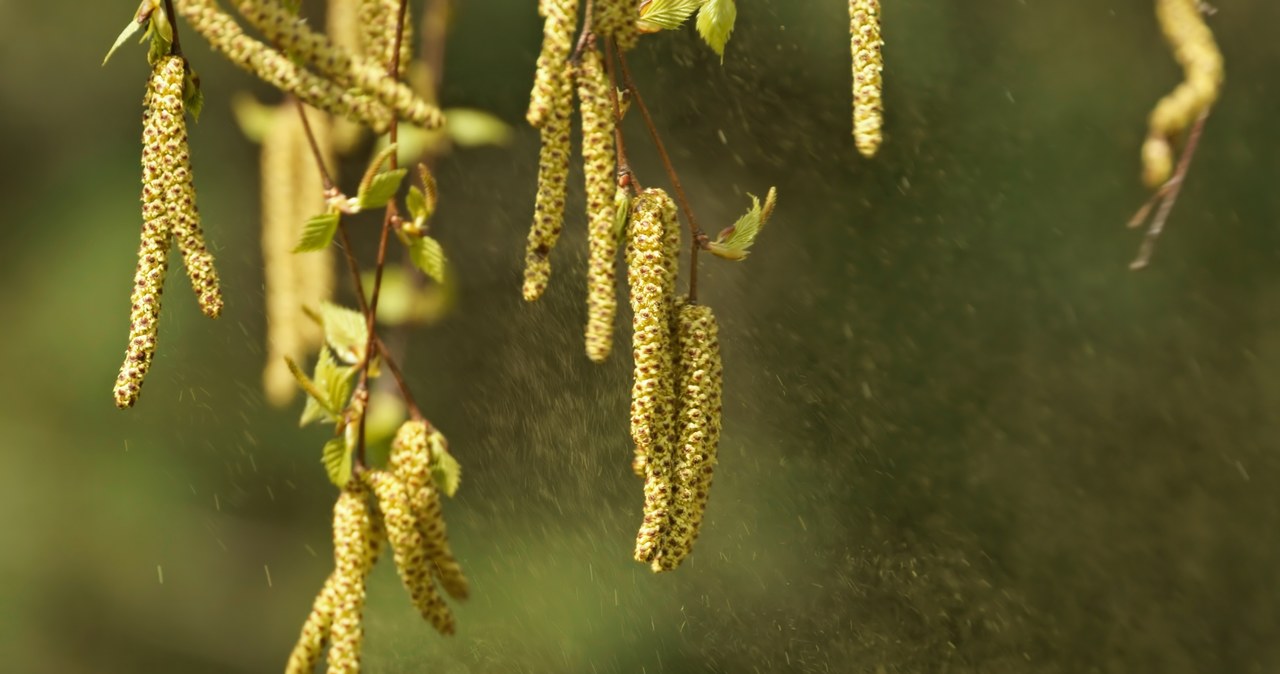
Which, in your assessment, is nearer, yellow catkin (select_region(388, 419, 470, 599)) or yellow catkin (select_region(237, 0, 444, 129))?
yellow catkin (select_region(237, 0, 444, 129))

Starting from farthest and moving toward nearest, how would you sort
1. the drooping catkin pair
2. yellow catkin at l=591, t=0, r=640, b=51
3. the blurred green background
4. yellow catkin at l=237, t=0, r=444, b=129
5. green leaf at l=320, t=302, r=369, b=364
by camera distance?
the blurred green background → the drooping catkin pair → green leaf at l=320, t=302, r=369, b=364 → yellow catkin at l=591, t=0, r=640, b=51 → yellow catkin at l=237, t=0, r=444, b=129

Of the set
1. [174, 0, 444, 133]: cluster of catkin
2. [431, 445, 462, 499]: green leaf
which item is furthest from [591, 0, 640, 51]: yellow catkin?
[431, 445, 462, 499]: green leaf

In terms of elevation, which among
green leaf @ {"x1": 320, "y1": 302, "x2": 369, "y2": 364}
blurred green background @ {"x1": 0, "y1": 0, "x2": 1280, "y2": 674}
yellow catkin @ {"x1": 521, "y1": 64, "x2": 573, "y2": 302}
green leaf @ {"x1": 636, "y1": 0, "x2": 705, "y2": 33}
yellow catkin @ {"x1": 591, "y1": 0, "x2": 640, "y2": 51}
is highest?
yellow catkin @ {"x1": 591, "y1": 0, "x2": 640, "y2": 51}

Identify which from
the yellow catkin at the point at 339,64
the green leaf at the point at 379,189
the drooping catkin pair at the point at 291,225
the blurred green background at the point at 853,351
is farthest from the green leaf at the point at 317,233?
the blurred green background at the point at 853,351

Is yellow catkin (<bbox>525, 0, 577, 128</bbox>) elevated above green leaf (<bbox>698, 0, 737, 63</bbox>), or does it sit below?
above

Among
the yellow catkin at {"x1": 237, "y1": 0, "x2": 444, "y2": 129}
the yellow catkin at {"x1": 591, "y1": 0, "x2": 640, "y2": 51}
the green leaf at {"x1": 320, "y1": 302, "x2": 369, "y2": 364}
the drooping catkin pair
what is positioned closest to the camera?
the yellow catkin at {"x1": 237, "y1": 0, "x2": 444, "y2": 129}

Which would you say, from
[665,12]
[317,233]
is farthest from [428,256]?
[665,12]

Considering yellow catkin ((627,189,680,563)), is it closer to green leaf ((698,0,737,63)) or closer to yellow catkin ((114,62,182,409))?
green leaf ((698,0,737,63))

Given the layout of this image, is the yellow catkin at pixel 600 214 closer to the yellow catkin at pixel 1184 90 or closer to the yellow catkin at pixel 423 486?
the yellow catkin at pixel 423 486
